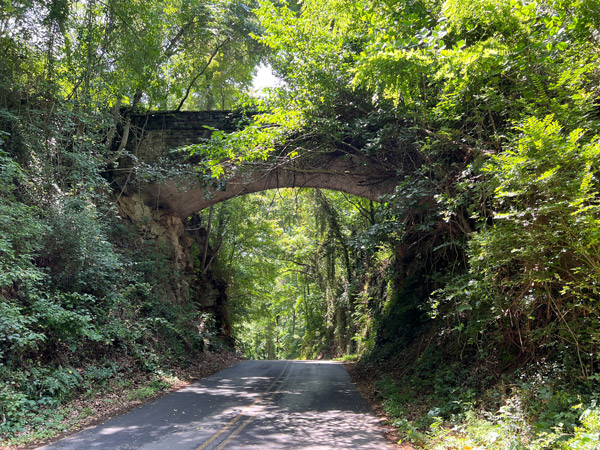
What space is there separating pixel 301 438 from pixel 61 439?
331 cm

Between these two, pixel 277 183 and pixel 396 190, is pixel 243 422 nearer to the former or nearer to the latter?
pixel 396 190

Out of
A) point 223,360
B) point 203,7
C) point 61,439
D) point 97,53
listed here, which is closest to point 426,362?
point 61,439

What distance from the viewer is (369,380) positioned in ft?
35.7

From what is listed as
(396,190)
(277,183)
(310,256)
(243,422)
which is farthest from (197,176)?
(310,256)

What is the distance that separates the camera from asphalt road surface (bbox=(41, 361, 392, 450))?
17.2 ft

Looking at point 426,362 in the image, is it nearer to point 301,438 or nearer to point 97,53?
point 301,438

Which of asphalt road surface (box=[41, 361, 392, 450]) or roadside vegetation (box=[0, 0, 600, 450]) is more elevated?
roadside vegetation (box=[0, 0, 600, 450])

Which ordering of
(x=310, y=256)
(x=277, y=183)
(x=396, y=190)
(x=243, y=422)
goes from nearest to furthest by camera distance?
(x=243, y=422) < (x=396, y=190) < (x=277, y=183) < (x=310, y=256)

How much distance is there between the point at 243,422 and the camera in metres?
6.36

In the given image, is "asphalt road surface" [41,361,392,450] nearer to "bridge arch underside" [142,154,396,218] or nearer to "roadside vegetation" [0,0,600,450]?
"roadside vegetation" [0,0,600,450]

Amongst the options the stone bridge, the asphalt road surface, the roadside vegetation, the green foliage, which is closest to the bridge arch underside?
the stone bridge

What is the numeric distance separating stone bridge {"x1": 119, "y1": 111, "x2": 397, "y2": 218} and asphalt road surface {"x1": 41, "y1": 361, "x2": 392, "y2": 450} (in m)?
5.57

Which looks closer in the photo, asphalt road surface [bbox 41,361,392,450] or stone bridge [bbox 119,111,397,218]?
asphalt road surface [bbox 41,361,392,450]

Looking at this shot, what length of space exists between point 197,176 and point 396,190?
6.48 metres
